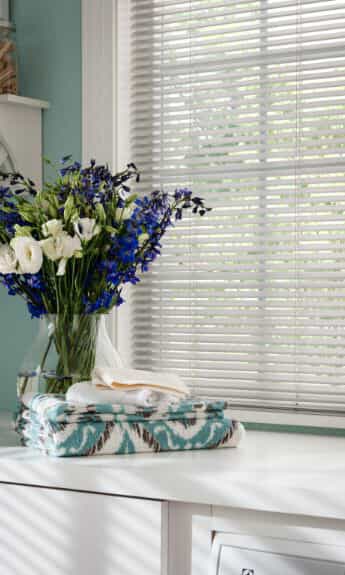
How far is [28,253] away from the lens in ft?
5.75

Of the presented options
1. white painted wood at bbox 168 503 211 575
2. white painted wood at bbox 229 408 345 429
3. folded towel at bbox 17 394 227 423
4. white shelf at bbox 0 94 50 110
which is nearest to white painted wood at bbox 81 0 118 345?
white shelf at bbox 0 94 50 110

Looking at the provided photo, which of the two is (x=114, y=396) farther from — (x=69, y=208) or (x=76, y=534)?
(x=69, y=208)

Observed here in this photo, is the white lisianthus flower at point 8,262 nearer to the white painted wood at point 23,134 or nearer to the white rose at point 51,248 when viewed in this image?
the white rose at point 51,248

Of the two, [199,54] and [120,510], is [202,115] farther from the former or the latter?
[120,510]

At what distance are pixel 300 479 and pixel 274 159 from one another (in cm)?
93

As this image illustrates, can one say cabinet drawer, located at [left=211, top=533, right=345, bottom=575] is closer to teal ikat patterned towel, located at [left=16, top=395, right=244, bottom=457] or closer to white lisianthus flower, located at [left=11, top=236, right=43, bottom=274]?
teal ikat patterned towel, located at [left=16, top=395, right=244, bottom=457]

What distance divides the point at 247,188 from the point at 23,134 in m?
0.65

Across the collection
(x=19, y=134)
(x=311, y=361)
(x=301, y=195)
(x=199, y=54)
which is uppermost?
(x=199, y=54)

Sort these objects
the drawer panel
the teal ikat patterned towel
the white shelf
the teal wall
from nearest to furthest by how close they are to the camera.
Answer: the drawer panel, the teal ikat patterned towel, the white shelf, the teal wall

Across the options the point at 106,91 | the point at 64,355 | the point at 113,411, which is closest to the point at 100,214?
the point at 64,355

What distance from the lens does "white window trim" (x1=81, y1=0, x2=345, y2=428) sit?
2195mm

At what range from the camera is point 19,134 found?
2.24 meters

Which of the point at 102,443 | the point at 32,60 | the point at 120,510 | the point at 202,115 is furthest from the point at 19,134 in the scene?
the point at 120,510

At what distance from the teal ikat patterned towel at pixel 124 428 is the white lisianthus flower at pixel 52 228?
36 cm
